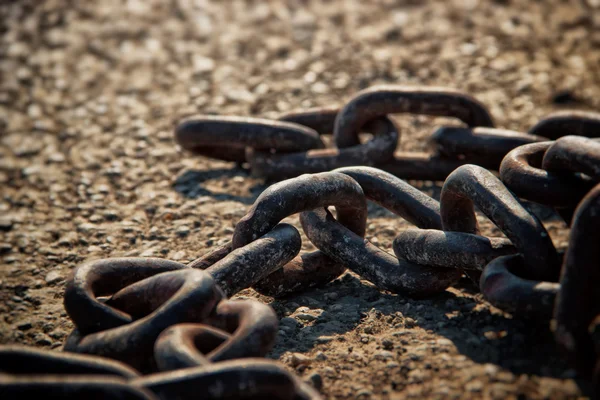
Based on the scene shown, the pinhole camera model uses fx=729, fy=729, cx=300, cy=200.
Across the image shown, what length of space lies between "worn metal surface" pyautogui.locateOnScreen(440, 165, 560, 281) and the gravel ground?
0.29 m

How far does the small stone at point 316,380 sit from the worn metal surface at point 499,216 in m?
0.86

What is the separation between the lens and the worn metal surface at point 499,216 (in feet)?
8.80

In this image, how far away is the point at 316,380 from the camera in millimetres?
2727

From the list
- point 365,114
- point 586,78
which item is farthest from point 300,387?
point 586,78

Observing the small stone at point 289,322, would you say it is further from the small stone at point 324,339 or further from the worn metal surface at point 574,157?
the worn metal surface at point 574,157

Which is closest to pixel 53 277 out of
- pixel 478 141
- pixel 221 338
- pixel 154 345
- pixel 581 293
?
pixel 154 345

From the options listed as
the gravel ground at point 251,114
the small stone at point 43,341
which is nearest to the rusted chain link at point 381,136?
the gravel ground at point 251,114

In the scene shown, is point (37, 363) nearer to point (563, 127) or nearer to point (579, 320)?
point (579, 320)

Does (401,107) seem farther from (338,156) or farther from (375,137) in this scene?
(338,156)

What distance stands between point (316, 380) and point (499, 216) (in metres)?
0.93

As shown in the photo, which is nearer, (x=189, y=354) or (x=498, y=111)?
(x=189, y=354)

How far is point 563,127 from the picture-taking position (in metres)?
4.07

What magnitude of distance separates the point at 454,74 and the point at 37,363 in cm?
424

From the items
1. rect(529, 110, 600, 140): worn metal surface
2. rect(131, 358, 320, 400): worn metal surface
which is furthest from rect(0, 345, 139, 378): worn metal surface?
rect(529, 110, 600, 140): worn metal surface
